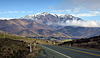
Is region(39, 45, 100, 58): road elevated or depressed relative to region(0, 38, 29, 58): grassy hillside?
depressed

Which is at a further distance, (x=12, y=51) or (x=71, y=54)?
(x=12, y=51)

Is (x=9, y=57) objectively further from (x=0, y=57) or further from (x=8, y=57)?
(x=0, y=57)

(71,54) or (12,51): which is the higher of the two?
(12,51)

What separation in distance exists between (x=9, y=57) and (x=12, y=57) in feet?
1.11

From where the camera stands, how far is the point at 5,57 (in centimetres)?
1689

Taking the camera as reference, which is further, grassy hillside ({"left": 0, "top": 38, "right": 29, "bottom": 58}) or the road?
grassy hillside ({"left": 0, "top": 38, "right": 29, "bottom": 58})

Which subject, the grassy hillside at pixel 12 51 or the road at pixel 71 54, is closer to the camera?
the road at pixel 71 54

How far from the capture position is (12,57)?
1733 cm

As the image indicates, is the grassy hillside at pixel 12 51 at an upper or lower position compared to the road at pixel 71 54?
upper

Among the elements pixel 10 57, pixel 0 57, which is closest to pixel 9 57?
pixel 10 57

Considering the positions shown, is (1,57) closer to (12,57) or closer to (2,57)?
(2,57)

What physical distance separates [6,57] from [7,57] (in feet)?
0.69

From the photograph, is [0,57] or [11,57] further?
[11,57]

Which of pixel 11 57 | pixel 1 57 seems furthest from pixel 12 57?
pixel 1 57
